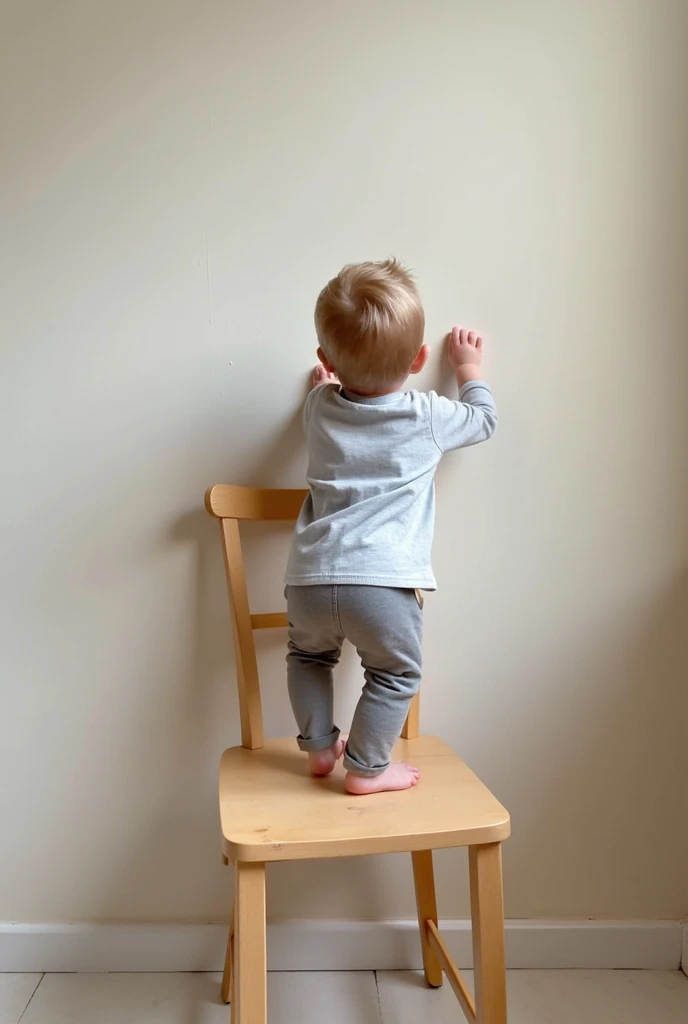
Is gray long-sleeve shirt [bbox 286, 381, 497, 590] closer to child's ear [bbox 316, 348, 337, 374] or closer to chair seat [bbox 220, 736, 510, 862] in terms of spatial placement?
child's ear [bbox 316, 348, 337, 374]

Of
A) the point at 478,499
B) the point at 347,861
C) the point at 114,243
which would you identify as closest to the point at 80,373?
the point at 114,243

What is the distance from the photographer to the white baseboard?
1303 millimetres

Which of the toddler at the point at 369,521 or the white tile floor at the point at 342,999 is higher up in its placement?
the toddler at the point at 369,521

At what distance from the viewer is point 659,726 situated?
1316mm

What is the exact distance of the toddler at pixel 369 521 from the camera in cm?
105

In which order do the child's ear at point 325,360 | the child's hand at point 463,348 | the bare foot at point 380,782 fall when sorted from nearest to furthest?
the bare foot at point 380,782 < the child's ear at point 325,360 < the child's hand at point 463,348

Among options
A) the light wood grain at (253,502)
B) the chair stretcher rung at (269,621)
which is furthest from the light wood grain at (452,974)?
the light wood grain at (253,502)

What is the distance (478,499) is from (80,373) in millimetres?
649

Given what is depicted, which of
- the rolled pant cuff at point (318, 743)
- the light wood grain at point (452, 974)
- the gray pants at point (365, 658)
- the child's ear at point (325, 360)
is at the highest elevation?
the child's ear at point (325, 360)

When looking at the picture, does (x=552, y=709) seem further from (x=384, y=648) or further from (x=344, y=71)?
(x=344, y=71)

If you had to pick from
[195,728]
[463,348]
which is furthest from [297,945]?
[463,348]

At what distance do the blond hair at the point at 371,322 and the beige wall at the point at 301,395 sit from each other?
0.64 ft

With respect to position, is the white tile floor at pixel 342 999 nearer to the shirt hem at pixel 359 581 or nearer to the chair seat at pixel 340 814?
the chair seat at pixel 340 814

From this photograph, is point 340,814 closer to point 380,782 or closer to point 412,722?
Answer: point 380,782
